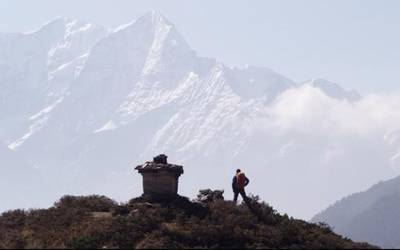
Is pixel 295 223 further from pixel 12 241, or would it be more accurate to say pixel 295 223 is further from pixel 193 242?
pixel 12 241

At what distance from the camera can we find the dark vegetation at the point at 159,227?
33.1 metres

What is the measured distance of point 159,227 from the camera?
3528cm

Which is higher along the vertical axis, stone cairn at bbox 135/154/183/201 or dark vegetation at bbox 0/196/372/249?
stone cairn at bbox 135/154/183/201

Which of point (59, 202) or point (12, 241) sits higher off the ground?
point (59, 202)

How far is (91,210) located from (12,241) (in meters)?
7.21

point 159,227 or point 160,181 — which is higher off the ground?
point 160,181

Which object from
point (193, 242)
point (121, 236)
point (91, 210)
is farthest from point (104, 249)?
point (91, 210)

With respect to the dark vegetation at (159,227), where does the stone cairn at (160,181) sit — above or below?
above

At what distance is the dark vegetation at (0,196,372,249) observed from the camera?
33094mm

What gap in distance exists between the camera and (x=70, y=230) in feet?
116

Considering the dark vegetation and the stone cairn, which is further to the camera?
the stone cairn

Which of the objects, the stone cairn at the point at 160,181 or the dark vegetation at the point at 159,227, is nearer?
the dark vegetation at the point at 159,227

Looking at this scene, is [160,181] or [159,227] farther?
[160,181]

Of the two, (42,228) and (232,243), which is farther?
(42,228)
